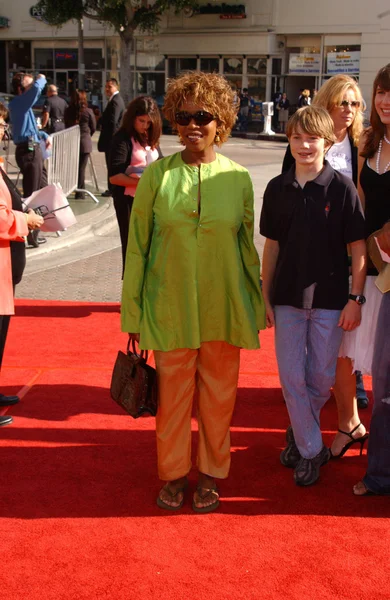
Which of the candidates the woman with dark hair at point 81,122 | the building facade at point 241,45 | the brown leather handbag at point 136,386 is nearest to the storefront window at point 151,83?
the building facade at point 241,45

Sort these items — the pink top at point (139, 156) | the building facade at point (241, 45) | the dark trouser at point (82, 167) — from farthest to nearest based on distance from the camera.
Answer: the building facade at point (241, 45)
the dark trouser at point (82, 167)
the pink top at point (139, 156)

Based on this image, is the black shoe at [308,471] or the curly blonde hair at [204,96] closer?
the curly blonde hair at [204,96]

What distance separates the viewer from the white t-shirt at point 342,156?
4.57 m

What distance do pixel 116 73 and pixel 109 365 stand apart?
129ft

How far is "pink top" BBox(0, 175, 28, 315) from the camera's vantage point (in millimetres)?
4410

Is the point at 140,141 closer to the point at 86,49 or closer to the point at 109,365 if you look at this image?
the point at 109,365

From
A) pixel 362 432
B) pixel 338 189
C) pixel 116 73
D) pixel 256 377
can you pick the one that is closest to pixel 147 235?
pixel 338 189

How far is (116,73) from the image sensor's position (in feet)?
140

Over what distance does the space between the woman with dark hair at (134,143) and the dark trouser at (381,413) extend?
10.3 feet

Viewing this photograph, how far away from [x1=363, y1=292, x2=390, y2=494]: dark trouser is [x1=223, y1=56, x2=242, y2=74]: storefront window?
121ft

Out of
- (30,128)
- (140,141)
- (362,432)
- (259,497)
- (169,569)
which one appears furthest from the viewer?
(30,128)

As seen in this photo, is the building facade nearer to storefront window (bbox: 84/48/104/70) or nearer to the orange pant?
storefront window (bbox: 84/48/104/70)

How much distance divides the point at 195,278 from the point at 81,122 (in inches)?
413

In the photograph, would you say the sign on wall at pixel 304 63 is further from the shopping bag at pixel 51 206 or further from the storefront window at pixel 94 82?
the shopping bag at pixel 51 206
